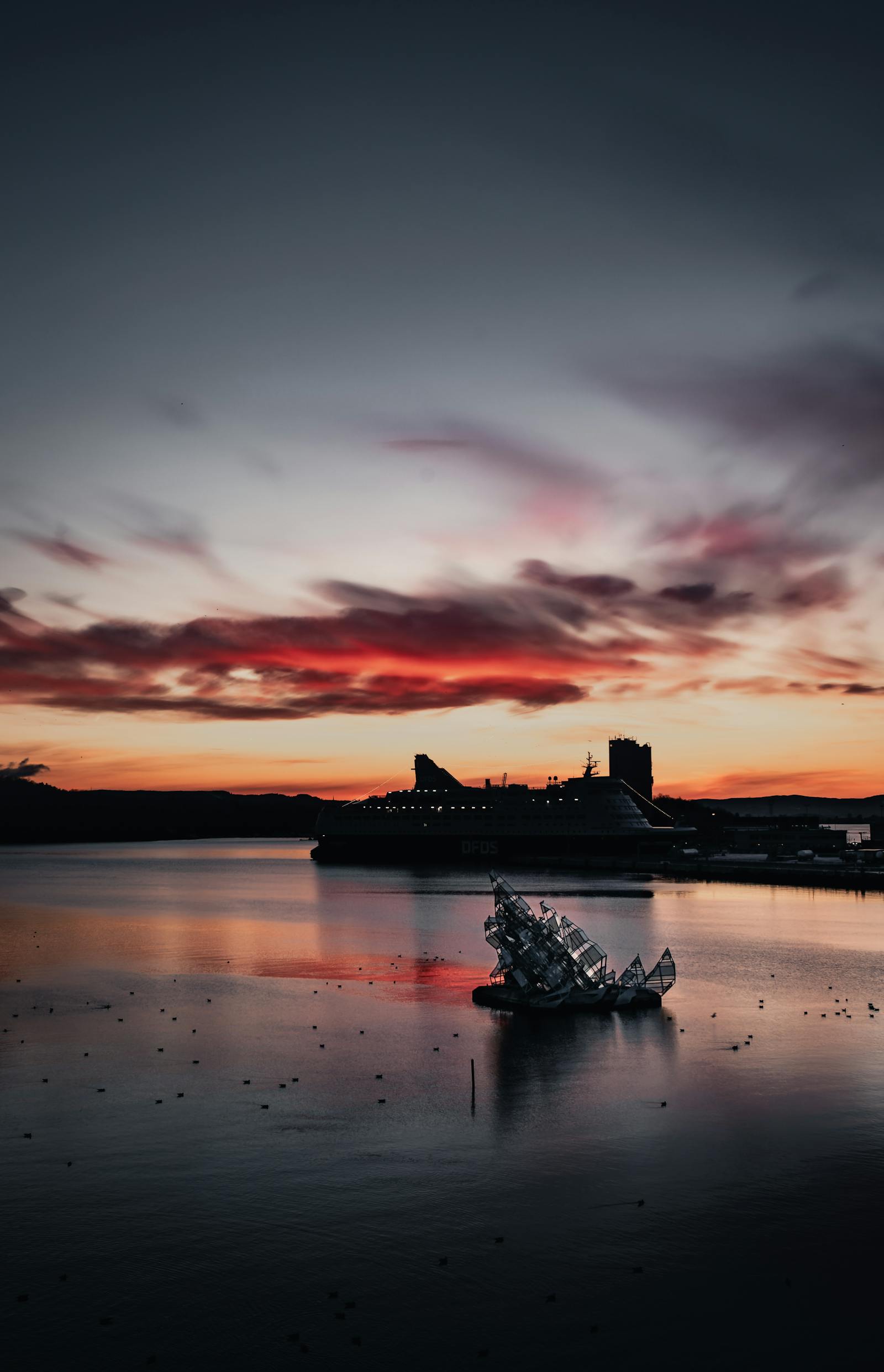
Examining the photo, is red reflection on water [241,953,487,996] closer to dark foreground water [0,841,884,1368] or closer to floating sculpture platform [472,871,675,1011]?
dark foreground water [0,841,884,1368]

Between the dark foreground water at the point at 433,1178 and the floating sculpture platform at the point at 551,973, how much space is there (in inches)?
61.1

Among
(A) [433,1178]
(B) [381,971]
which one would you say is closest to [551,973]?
(B) [381,971]

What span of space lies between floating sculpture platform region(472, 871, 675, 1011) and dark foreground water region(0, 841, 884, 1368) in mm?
1551

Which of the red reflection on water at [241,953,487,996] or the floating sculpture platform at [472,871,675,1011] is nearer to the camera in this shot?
the floating sculpture platform at [472,871,675,1011]

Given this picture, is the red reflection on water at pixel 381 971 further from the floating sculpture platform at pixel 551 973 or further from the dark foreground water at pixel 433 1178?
the floating sculpture platform at pixel 551 973

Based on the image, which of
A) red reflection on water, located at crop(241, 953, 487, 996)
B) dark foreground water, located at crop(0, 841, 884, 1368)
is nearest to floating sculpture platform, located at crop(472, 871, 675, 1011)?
dark foreground water, located at crop(0, 841, 884, 1368)

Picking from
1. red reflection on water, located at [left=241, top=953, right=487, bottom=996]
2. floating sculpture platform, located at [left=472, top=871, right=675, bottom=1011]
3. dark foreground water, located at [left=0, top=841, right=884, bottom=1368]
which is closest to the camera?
dark foreground water, located at [left=0, top=841, right=884, bottom=1368]

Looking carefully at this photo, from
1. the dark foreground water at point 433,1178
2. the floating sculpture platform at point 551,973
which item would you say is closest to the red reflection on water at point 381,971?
the dark foreground water at point 433,1178

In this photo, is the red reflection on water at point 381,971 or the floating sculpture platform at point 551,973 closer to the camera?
the floating sculpture platform at point 551,973

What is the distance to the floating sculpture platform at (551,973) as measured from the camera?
48.6 metres

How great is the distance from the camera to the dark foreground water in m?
19.1

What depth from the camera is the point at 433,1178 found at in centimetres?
2612

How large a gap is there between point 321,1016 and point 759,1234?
28.7 m

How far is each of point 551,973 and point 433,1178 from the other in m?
24.1
